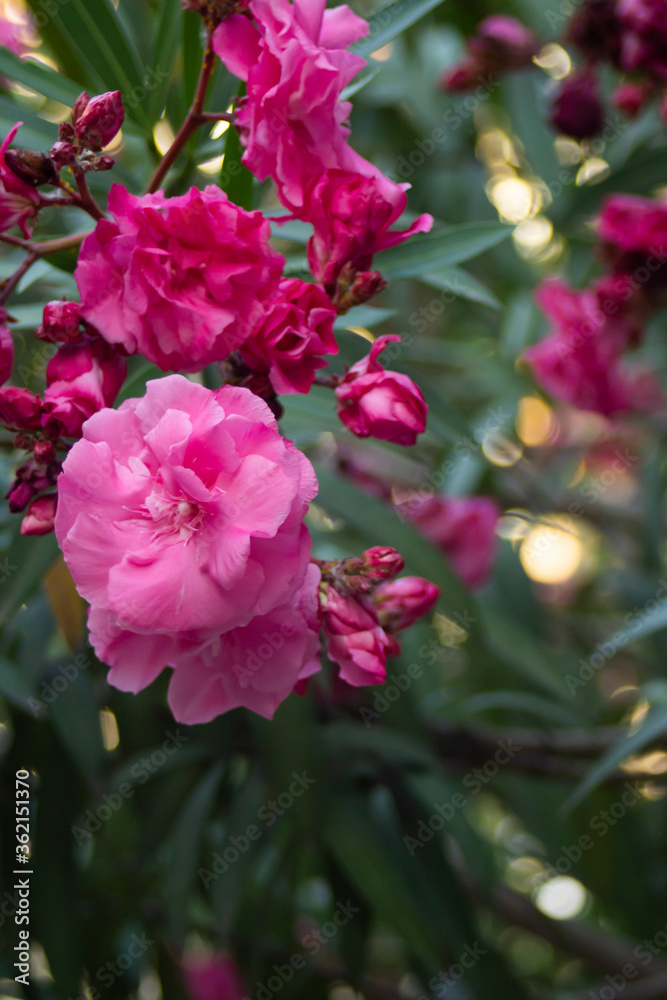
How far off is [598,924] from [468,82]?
183 centimetres

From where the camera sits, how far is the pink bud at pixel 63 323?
53cm

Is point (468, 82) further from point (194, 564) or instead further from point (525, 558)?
point (194, 564)

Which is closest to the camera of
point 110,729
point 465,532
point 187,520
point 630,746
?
point 187,520

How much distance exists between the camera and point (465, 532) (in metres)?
1.33

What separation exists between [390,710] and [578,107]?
0.95 metres

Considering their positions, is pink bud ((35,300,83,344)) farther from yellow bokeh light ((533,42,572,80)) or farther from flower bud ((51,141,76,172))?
yellow bokeh light ((533,42,572,80))

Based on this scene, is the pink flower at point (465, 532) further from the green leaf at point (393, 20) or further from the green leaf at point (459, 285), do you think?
the green leaf at point (393, 20)

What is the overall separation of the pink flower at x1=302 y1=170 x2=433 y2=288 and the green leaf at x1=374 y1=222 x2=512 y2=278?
0.14 meters

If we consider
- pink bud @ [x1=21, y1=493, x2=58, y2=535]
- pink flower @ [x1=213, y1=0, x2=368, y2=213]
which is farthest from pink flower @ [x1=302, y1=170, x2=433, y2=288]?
pink bud @ [x1=21, y1=493, x2=58, y2=535]

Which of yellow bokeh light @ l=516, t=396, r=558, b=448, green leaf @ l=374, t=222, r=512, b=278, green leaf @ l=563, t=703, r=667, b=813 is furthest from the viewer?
yellow bokeh light @ l=516, t=396, r=558, b=448

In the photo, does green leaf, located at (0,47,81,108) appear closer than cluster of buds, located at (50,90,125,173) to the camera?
No

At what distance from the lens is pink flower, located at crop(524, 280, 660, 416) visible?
129cm

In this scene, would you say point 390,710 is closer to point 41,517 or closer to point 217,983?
point 41,517

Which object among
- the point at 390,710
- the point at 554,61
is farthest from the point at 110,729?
the point at 554,61
